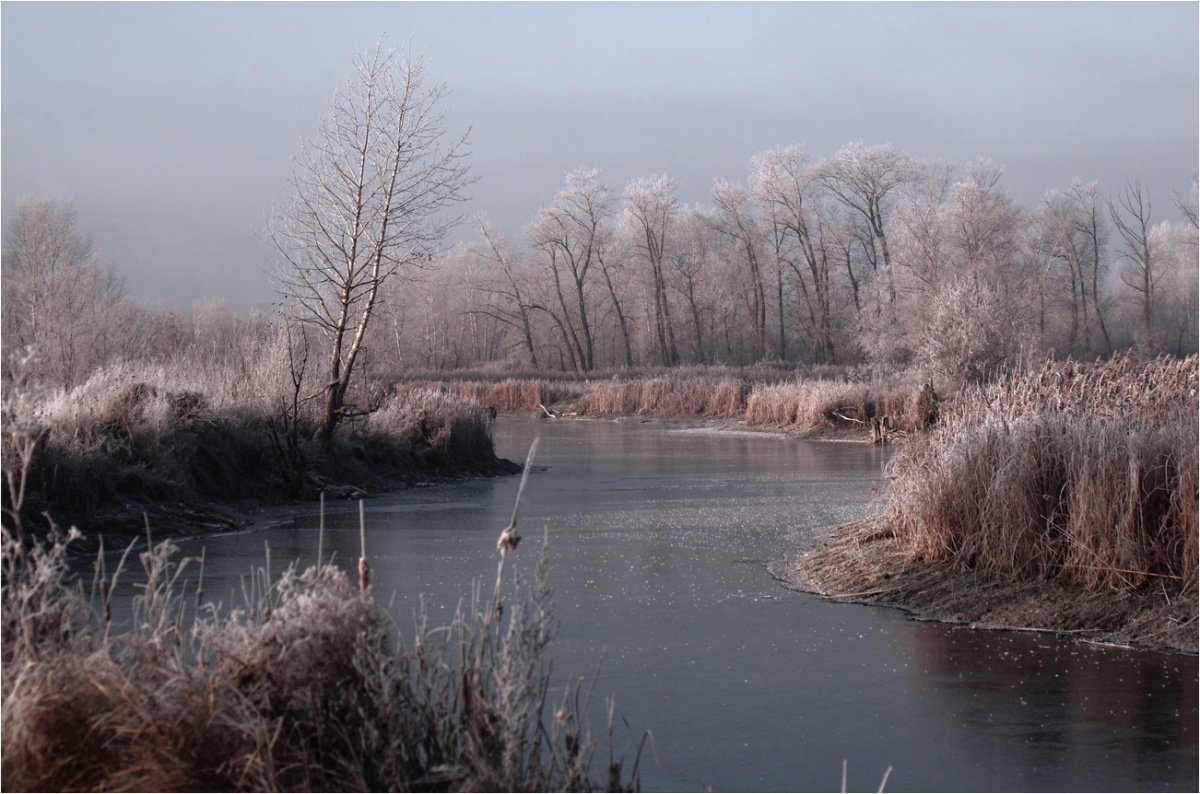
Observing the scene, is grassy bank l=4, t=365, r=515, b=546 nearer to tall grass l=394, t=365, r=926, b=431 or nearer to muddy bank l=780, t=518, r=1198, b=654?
tall grass l=394, t=365, r=926, b=431

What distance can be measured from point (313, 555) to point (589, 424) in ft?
99.6

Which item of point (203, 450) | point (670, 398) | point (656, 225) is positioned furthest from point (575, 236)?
point (203, 450)

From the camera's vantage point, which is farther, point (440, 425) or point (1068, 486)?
point (440, 425)

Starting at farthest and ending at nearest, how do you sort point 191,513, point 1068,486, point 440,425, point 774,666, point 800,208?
point 800,208 < point 440,425 < point 191,513 < point 1068,486 < point 774,666

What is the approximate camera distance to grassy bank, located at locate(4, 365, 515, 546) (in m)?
→ 12.9

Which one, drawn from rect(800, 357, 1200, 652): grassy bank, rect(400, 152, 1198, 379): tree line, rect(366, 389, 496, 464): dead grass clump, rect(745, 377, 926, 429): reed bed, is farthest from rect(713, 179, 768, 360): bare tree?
rect(800, 357, 1200, 652): grassy bank

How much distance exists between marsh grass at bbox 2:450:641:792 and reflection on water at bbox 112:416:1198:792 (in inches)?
23.3

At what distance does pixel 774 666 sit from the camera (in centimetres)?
798

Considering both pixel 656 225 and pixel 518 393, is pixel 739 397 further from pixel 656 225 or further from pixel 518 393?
pixel 656 225

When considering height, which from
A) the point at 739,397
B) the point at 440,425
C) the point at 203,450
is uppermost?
the point at 739,397

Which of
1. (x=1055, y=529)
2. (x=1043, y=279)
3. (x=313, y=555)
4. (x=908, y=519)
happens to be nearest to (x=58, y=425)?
→ (x=313, y=555)

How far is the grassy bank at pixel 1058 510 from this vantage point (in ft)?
29.3

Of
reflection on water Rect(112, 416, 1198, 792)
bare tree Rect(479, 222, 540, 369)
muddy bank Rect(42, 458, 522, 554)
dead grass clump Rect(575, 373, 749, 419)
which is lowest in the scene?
reflection on water Rect(112, 416, 1198, 792)

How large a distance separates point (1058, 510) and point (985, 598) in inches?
36.5
